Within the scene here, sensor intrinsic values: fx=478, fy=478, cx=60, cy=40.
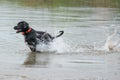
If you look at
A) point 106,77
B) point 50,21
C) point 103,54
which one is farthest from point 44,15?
point 106,77

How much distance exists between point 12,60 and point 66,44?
110 inches

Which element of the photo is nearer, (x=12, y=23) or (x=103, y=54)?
(x=103, y=54)

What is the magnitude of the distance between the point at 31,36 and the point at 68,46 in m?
1.26

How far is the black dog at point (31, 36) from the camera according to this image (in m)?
12.1

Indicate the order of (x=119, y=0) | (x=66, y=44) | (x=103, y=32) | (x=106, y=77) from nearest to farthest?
1. (x=106, y=77)
2. (x=66, y=44)
3. (x=103, y=32)
4. (x=119, y=0)

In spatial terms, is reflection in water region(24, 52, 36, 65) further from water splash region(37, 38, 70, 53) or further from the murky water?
water splash region(37, 38, 70, 53)

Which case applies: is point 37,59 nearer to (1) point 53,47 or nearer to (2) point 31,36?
(2) point 31,36

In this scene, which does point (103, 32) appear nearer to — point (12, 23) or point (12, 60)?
point (12, 23)

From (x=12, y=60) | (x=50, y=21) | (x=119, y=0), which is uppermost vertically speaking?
(x=12, y=60)

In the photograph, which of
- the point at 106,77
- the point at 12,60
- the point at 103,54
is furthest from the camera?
the point at 103,54

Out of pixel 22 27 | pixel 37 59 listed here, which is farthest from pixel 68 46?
pixel 37 59

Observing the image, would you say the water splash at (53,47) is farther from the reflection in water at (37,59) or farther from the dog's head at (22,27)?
the dog's head at (22,27)

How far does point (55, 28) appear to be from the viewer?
17.2 meters

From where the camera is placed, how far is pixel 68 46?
1302 cm
